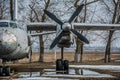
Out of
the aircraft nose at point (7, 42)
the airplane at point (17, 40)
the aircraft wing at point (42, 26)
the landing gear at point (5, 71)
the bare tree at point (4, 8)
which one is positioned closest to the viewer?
the aircraft nose at point (7, 42)

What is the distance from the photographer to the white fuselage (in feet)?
61.4

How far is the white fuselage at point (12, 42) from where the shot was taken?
18.7 m

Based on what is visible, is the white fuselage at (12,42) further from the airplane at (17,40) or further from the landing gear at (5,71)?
the landing gear at (5,71)

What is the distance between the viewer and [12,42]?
19125 mm

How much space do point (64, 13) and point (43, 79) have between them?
30071 millimetres

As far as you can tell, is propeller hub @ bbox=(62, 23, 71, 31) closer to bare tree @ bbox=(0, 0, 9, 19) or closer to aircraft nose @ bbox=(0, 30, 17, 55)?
aircraft nose @ bbox=(0, 30, 17, 55)

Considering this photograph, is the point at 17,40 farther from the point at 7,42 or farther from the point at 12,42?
the point at 7,42

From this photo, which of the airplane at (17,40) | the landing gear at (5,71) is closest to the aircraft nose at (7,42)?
the airplane at (17,40)

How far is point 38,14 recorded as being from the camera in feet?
156

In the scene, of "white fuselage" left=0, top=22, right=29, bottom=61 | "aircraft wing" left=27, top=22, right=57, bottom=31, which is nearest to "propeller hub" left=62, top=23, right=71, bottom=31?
"white fuselage" left=0, top=22, right=29, bottom=61

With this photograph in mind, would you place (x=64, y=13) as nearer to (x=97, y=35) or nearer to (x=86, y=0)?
(x=86, y=0)

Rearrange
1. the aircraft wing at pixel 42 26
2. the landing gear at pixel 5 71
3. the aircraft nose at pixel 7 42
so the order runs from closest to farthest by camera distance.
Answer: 1. the aircraft nose at pixel 7 42
2. the landing gear at pixel 5 71
3. the aircraft wing at pixel 42 26

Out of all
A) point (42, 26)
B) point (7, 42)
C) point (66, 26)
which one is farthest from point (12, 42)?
point (42, 26)

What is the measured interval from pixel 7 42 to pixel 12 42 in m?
0.44
